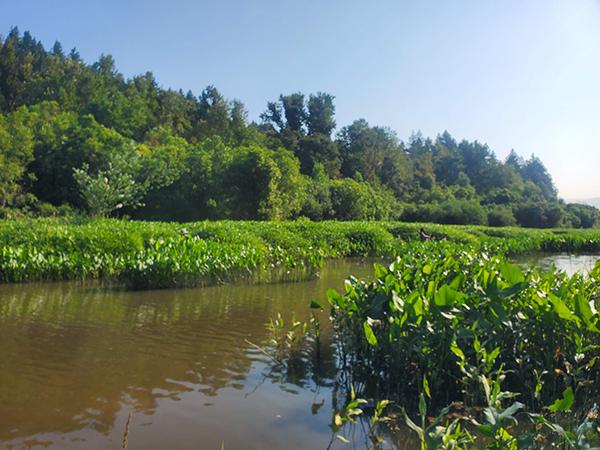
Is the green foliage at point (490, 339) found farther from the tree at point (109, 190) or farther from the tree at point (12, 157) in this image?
the tree at point (12, 157)

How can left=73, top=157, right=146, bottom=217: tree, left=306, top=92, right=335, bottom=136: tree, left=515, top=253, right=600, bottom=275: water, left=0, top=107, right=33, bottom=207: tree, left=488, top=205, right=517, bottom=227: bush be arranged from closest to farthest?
left=515, top=253, right=600, bottom=275: water → left=73, top=157, right=146, bottom=217: tree → left=0, top=107, right=33, bottom=207: tree → left=488, top=205, right=517, bottom=227: bush → left=306, top=92, right=335, bottom=136: tree

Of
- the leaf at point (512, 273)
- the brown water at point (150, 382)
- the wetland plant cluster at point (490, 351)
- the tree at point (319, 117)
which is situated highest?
the tree at point (319, 117)

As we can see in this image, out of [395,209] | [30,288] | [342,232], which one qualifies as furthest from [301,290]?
[395,209]

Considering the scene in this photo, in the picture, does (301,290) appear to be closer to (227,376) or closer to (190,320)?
(190,320)

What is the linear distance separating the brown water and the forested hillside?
16685 mm

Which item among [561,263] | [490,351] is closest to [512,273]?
[490,351]

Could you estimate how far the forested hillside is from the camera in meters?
26.1

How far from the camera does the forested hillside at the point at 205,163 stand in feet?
85.5

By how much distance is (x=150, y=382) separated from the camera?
4.56 meters

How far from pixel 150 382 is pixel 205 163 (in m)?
23.8

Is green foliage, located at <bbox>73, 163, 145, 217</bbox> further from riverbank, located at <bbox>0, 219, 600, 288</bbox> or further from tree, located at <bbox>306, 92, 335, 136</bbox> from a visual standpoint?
tree, located at <bbox>306, 92, 335, 136</bbox>

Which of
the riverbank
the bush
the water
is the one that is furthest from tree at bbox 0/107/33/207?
the bush

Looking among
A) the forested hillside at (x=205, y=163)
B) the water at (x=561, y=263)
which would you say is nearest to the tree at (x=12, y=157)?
the forested hillside at (x=205, y=163)

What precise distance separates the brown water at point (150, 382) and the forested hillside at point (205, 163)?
1668 cm
